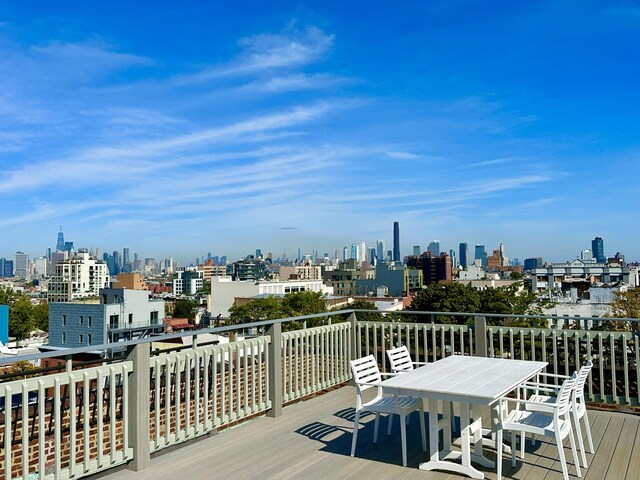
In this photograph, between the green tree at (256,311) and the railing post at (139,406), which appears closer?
the railing post at (139,406)

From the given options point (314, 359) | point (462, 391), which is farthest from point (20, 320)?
point (462, 391)

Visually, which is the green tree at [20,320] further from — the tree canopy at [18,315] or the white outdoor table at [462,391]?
the white outdoor table at [462,391]

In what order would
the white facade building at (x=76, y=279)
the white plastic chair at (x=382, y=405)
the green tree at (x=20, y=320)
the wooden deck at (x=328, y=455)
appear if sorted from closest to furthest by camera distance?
1. the wooden deck at (x=328, y=455)
2. the white plastic chair at (x=382, y=405)
3. the green tree at (x=20, y=320)
4. the white facade building at (x=76, y=279)

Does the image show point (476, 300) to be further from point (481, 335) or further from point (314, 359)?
point (314, 359)

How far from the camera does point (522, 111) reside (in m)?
17.2

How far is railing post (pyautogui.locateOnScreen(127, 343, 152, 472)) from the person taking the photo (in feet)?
12.6

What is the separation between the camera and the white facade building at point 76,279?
113m

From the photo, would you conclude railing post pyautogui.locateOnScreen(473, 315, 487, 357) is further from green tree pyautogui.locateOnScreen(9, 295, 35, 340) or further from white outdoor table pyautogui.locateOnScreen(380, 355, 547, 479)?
green tree pyautogui.locateOnScreen(9, 295, 35, 340)

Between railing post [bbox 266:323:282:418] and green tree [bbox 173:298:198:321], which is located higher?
railing post [bbox 266:323:282:418]

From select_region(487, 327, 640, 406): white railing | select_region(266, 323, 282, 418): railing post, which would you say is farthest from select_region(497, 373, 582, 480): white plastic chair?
select_region(266, 323, 282, 418): railing post

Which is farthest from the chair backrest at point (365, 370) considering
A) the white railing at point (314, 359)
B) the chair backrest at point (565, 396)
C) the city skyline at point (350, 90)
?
the city skyline at point (350, 90)

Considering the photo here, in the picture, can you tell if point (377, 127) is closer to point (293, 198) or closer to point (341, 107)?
point (341, 107)

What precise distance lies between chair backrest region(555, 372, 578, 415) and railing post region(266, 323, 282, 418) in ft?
9.12

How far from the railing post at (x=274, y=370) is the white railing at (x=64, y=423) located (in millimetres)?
1605
